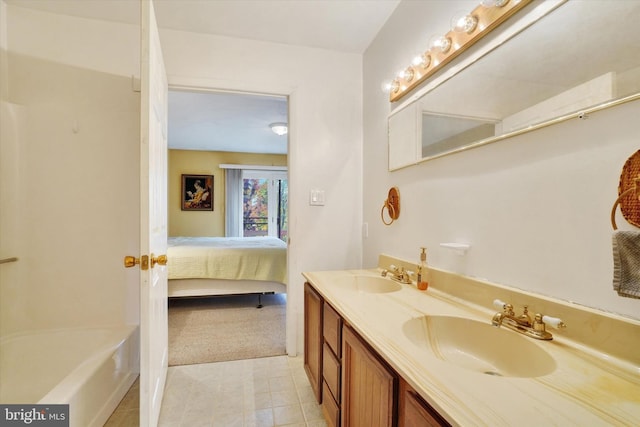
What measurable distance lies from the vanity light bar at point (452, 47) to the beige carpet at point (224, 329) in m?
2.10

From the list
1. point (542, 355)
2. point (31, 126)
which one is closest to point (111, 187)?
point (31, 126)

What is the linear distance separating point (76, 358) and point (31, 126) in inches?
58.4

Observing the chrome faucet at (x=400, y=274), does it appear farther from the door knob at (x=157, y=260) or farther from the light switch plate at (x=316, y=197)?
the door knob at (x=157, y=260)

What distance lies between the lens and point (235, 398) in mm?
1715

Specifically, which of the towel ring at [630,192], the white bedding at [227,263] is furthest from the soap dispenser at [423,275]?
the white bedding at [227,263]

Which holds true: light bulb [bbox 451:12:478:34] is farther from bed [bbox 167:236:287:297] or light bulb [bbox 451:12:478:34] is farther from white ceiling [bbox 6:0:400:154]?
bed [bbox 167:236:287:297]

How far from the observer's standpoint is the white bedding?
3141 millimetres

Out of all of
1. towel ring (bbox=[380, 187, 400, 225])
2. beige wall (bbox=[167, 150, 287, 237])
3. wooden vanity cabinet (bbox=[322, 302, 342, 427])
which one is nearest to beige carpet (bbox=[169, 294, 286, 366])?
wooden vanity cabinet (bbox=[322, 302, 342, 427])

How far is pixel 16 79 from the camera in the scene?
1.82 m

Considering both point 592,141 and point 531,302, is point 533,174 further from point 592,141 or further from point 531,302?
point 531,302

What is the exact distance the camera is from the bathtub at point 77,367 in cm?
139

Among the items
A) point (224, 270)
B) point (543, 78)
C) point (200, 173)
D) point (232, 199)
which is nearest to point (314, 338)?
point (543, 78)

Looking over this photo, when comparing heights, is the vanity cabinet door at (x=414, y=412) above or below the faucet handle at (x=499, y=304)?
below

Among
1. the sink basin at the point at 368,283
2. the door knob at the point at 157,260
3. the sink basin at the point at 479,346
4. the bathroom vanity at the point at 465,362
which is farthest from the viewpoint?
the sink basin at the point at 368,283
